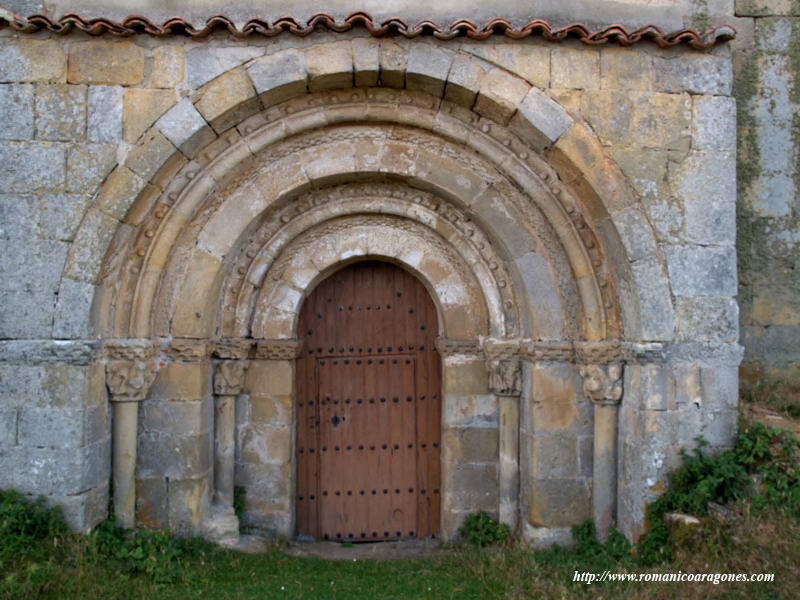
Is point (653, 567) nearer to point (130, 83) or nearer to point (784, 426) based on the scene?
point (784, 426)

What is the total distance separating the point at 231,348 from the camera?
5172 millimetres

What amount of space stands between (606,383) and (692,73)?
2.25m

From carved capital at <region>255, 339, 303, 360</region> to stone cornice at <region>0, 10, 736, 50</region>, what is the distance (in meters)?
2.21

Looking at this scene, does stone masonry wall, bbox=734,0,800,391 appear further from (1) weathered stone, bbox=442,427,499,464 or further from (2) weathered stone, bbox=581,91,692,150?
(1) weathered stone, bbox=442,427,499,464

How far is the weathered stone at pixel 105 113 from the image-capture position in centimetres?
454

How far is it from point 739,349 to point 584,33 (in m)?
2.40

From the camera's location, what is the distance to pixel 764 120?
5.48 m

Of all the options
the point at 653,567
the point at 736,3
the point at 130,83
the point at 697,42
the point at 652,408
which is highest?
the point at 736,3

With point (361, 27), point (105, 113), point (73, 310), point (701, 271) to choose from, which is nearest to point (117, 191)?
point (105, 113)

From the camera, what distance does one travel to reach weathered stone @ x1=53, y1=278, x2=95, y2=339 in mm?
4449

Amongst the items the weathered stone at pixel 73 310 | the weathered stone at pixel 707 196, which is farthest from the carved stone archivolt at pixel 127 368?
the weathered stone at pixel 707 196

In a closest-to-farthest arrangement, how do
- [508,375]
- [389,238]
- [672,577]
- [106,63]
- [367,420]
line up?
[672,577] < [106,63] < [508,375] < [389,238] < [367,420]

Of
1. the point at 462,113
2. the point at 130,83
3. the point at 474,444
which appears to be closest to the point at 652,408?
the point at 474,444

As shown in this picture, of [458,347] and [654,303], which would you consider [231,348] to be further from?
[654,303]
